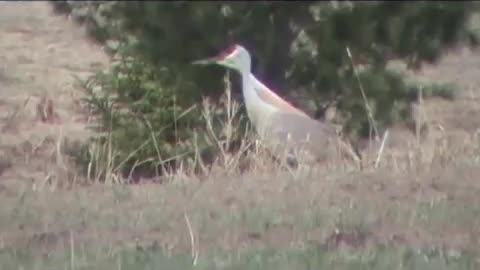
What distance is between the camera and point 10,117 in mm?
16250

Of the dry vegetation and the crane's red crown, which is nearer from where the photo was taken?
the dry vegetation

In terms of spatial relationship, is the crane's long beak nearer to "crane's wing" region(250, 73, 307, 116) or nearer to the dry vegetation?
"crane's wing" region(250, 73, 307, 116)

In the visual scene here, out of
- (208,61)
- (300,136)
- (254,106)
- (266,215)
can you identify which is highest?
(266,215)

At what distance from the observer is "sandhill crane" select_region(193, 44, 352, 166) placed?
433 inches

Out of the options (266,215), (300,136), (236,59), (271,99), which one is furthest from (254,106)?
(266,215)

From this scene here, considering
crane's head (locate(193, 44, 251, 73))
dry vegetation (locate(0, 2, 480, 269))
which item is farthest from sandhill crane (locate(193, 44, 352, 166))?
dry vegetation (locate(0, 2, 480, 269))

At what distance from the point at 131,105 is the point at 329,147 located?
2758 millimetres

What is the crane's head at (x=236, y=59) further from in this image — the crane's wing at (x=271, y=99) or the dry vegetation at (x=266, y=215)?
the dry vegetation at (x=266, y=215)

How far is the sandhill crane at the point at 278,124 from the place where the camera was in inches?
433

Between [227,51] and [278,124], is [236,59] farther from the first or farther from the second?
[278,124]

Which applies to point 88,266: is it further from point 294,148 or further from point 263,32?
point 263,32

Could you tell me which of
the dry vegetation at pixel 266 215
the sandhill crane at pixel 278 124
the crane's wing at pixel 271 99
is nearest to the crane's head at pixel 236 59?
the sandhill crane at pixel 278 124

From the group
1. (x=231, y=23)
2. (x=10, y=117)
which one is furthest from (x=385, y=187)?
(x=10, y=117)

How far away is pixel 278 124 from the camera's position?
11.3m
